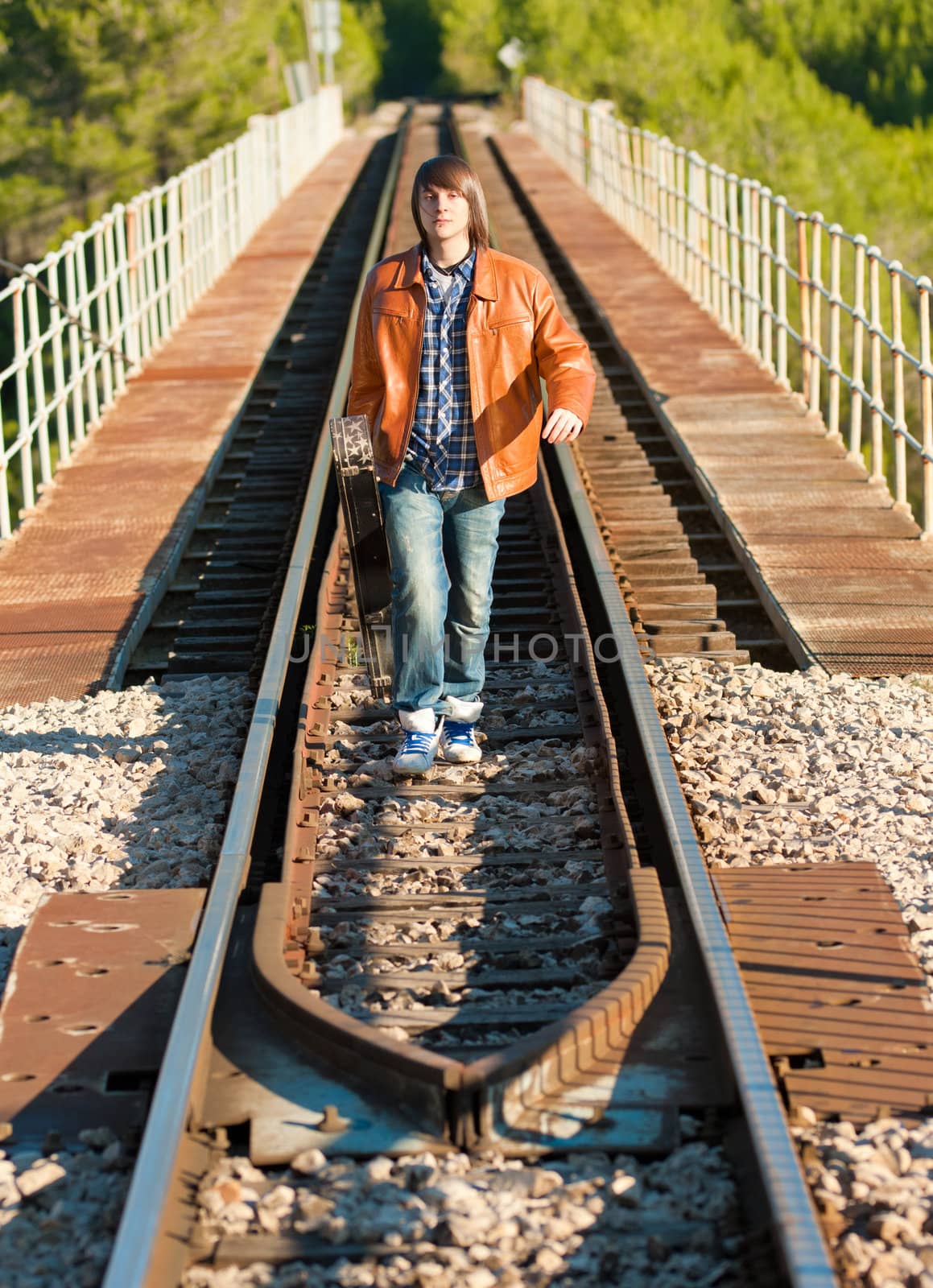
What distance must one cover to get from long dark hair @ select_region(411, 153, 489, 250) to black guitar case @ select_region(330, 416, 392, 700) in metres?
0.61

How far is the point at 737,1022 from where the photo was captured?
352cm

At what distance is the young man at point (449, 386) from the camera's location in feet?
15.9

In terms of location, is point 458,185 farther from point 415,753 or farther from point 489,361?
point 415,753

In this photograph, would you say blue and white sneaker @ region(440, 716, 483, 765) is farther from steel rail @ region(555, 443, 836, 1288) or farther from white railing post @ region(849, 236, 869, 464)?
white railing post @ region(849, 236, 869, 464)

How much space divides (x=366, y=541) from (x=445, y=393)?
2.01 feet

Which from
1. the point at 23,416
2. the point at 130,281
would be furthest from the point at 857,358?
the point at 130,281

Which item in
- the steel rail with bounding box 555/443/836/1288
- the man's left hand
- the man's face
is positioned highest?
the man's face

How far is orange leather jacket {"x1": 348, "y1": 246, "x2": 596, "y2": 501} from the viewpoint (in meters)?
4.89

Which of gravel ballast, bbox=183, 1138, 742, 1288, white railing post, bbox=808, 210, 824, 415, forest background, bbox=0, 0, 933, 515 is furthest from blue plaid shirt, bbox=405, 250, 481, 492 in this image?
forest background, bbox=0, 0, 933, 515

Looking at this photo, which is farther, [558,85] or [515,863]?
[558,85]

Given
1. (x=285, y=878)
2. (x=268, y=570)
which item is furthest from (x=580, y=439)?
(x=285, y=878)

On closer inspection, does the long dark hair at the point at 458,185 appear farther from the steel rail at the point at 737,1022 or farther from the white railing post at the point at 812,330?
the white railing post at the point at 812,330

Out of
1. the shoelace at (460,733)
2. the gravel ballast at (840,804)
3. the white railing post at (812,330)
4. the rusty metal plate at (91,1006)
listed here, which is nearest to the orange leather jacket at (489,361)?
the shoelace at (460,733)

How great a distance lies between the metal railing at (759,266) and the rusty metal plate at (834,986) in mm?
3682
